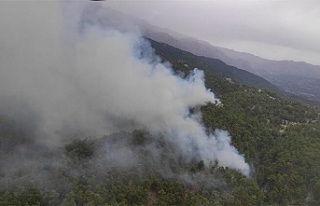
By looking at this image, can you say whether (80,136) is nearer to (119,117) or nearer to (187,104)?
(119,117)

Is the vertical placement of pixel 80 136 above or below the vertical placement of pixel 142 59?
below

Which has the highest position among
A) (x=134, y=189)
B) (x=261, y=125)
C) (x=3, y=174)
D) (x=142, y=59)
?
(x=142, y=59)

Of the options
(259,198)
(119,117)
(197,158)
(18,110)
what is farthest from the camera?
(18,110)

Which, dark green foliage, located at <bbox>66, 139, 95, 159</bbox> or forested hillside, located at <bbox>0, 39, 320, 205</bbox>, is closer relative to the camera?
forested hillside, located at <bbox>0, 39, 320, 205</bbox>

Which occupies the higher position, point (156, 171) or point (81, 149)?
point (156, 171)

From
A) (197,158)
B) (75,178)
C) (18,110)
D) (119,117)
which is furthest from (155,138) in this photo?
(18,110)

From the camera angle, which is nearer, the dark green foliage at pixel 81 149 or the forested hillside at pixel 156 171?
the forested hillside at pixel 156 171

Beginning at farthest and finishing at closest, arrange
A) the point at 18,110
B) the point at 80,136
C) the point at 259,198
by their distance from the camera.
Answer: the point at 18,110
the point at 80,136
the point at 259,198

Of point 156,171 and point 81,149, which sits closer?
point 156,171
